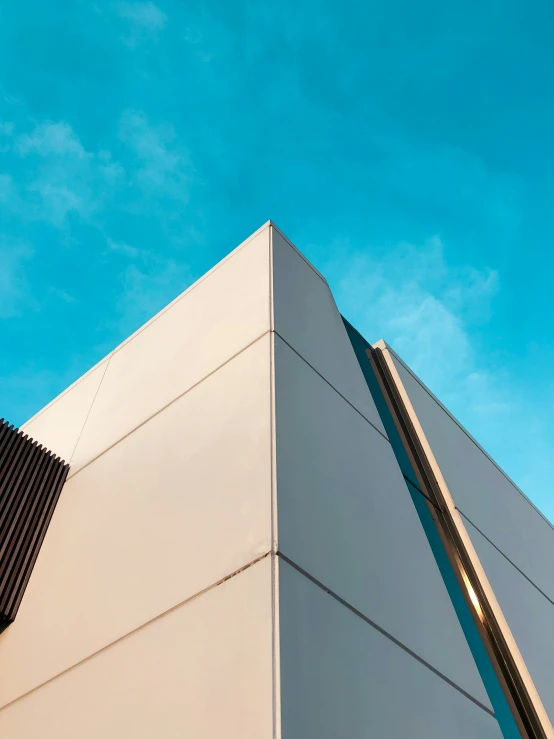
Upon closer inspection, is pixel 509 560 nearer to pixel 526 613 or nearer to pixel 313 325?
pixel 526 613

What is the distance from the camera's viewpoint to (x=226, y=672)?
2.53 metres

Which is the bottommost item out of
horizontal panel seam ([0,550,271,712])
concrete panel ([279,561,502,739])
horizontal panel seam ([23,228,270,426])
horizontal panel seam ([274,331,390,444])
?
concrete panel ([279,561,502,739])

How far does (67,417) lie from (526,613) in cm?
547

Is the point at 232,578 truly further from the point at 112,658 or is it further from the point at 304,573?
the point at 112,658

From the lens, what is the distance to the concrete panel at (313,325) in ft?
16.5

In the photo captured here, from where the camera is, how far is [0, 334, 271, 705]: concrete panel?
3.26 metres

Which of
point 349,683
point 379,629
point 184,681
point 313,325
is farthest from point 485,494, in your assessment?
point 184,681

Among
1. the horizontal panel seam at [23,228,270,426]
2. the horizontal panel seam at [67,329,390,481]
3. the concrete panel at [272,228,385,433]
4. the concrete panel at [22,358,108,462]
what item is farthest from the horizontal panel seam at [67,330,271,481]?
the horizontal panel seam at [23,228,270,426]

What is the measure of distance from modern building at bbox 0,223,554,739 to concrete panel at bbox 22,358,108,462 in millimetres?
98

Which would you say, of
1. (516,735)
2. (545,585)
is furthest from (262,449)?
(545,585)

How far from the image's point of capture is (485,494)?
730 centimetres

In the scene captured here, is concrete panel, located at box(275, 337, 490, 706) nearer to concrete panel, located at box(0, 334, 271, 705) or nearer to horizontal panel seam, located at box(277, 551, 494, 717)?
horizontal panel seam, located at box(277, 551, 494, 717)

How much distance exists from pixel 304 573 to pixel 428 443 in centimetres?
386

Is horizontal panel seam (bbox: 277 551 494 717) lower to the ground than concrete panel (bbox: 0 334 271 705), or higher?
lower
